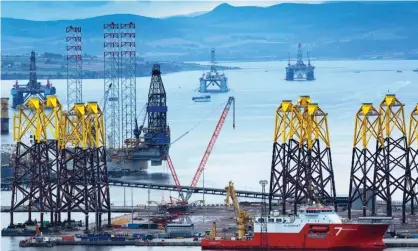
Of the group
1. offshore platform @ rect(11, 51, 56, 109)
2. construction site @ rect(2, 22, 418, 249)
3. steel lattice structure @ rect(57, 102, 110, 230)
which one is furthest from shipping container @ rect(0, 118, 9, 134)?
steel lattice structure @ rect(57, 102, 110, 230)

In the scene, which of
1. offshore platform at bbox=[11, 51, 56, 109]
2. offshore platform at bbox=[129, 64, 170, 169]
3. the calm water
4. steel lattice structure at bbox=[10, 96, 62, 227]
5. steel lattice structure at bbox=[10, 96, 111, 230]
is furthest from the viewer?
offshore platform at bbox=[11, 51, 56, 109]

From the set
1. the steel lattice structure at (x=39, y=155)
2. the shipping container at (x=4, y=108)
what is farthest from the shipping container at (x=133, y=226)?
the shipping container at (x=4, y=108)

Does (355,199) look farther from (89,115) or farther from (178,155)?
(178,155)

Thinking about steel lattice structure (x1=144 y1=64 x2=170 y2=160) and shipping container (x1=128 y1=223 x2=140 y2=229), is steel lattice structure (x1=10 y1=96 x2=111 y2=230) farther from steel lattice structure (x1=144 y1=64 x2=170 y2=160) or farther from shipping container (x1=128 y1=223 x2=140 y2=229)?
steel lattice structure (x1=144 y1=64 x2=170 y2=160)

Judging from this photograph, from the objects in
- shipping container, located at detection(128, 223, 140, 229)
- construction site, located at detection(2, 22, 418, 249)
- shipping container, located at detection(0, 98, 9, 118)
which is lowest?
shipping container, located at detection(128, 223, 140, 229)

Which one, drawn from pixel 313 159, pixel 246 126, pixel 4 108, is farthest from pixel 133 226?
pixel 246 126

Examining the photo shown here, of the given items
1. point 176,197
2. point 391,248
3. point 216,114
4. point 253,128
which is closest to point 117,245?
point 391,248

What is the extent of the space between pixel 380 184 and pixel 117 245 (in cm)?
1142

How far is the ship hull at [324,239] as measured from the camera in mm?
57812

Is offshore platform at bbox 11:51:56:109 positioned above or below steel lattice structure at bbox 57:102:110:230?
above

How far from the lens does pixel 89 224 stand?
2520 inches

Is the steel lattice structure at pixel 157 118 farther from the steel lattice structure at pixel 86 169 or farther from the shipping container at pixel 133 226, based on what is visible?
the shipping container at pixel 133 226

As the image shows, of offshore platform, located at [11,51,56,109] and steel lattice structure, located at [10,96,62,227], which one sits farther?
offshore platform, located at [11,51,56,109]

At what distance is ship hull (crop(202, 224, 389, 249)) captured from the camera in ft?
190
